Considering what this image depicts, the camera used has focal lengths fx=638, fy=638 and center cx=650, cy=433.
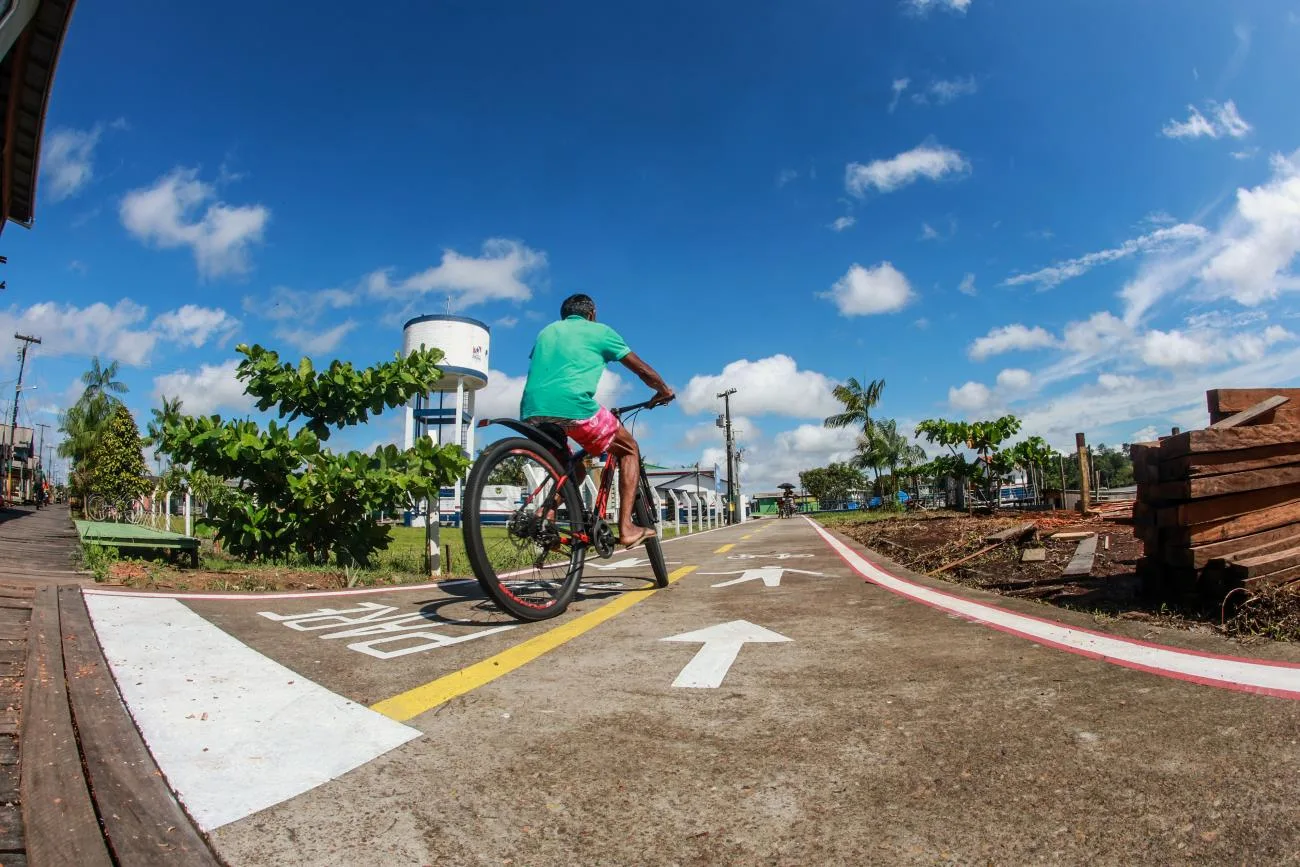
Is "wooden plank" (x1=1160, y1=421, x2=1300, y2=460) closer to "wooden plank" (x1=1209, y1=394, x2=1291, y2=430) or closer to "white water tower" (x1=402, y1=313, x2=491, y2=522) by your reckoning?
"wooden plank" (x1=1209, y1=394, x2=1291, y2=430)

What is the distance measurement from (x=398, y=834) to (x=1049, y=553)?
7421 mm

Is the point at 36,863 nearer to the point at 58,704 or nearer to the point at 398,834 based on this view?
the point at 398,834

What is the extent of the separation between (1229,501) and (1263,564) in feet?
1.33

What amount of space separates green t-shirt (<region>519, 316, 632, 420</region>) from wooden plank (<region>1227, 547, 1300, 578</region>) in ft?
11.4

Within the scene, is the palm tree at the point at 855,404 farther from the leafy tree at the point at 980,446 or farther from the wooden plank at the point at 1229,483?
the wooden plank at the point at 1229,483

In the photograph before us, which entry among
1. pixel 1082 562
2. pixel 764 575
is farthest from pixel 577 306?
pixel 1082 562

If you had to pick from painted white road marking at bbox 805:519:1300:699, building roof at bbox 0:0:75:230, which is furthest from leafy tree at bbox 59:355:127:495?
painted white road marking at bbox 805:519:1300:699

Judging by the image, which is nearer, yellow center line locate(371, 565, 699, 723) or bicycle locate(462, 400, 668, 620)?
yellow center line locate(371, 565, 699, 723)

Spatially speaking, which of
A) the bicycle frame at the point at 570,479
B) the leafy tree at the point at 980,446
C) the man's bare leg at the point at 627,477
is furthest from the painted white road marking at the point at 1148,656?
the leafy tree at the point at 980,446

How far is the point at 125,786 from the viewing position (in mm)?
1376

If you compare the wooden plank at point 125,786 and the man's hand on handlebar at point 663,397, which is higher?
the man's hand on handlebar at point 663,397

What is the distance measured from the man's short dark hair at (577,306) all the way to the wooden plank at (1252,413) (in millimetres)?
3676

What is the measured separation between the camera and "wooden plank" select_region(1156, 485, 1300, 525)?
325 cm

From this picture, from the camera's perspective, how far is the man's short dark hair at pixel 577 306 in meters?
4.55
